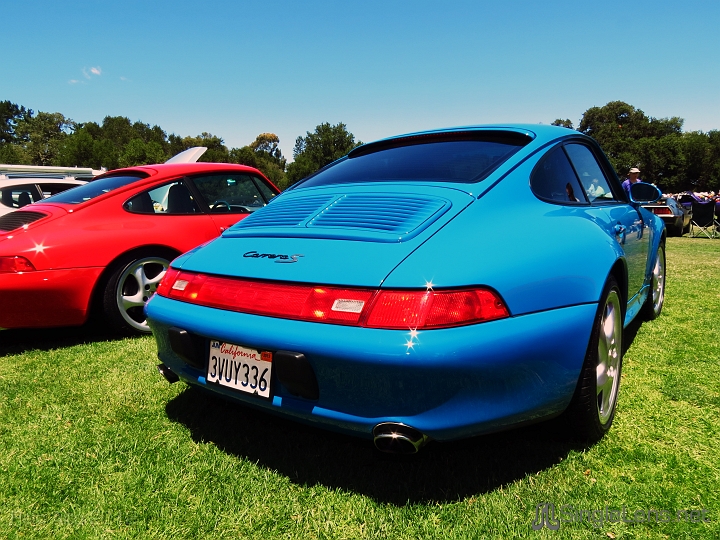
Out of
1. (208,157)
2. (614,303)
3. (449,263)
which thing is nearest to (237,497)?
(449,263)

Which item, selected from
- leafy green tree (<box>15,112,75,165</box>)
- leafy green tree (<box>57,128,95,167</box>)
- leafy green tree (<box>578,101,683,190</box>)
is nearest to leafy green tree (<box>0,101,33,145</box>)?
leafy green tree (<box>15,112,75,165</box>)

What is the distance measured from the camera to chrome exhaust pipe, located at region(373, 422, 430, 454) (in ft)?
4.98

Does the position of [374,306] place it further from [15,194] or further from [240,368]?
[15,194]

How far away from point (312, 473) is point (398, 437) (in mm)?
552

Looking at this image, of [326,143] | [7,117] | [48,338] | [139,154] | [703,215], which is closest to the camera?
[48,338]

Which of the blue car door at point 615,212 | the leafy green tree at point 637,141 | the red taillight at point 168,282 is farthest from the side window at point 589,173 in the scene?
the leafy green tree at point 637,141

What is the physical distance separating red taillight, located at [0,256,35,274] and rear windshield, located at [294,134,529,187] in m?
1.96

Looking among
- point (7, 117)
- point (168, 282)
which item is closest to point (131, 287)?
point (168, 282)

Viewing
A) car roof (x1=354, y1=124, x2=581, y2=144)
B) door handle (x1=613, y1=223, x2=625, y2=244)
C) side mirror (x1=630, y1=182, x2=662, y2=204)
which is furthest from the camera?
side mirror (x1=630, y1=182, x2=662, y2=204)

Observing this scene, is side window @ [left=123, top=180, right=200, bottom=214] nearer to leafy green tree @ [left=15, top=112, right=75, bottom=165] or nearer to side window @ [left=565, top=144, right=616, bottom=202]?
side window @ [left=565, top=144, right=616, bottom=202]

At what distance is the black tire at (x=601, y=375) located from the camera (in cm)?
186

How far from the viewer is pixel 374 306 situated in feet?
4.95

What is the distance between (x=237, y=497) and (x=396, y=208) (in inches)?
47.1

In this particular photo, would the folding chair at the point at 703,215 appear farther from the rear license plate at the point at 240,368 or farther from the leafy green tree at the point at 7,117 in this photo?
the leafy green tree at the point at 7,117
